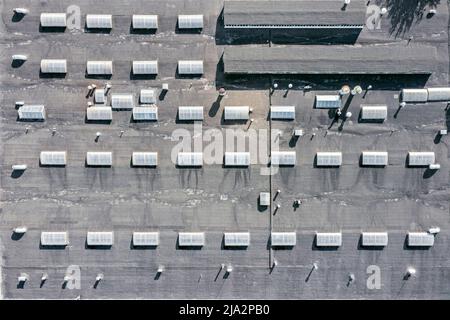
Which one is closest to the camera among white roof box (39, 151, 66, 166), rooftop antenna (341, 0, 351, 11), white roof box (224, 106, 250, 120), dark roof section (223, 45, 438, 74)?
dark roof section (223, 45, 438, 74)

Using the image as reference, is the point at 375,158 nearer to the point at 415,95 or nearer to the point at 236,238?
the point at 415,95

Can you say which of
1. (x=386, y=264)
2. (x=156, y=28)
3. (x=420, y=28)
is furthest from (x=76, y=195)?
(x=420, y=28)

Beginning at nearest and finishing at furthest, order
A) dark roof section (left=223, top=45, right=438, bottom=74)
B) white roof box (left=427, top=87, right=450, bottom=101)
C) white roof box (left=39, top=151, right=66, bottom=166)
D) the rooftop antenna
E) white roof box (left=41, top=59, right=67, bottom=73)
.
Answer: dark roof section (left=223, top=45, right=438, bottom=74) < the rooftop antenna < white roof box (left=427, top=87, right=450, bottom=101) < white roof box (left=41, top=59, right=67, bottom=73) < white roof box (left=39, top=151, right=66, bottom=166)

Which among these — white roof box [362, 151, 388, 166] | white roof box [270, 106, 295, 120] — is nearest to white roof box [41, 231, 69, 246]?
white roof box [270, 106, 295, 120]

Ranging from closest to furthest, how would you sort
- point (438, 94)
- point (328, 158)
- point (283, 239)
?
point (438, 94)
point (328, 158)
point (283, 239)

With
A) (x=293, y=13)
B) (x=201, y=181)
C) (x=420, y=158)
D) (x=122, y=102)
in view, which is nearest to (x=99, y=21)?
(x=122, y=102)

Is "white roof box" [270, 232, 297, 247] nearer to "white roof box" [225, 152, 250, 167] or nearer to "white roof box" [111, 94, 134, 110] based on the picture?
"white roof box" [225, 152, 250, 167]

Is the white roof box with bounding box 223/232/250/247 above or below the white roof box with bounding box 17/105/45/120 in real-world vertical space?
below
